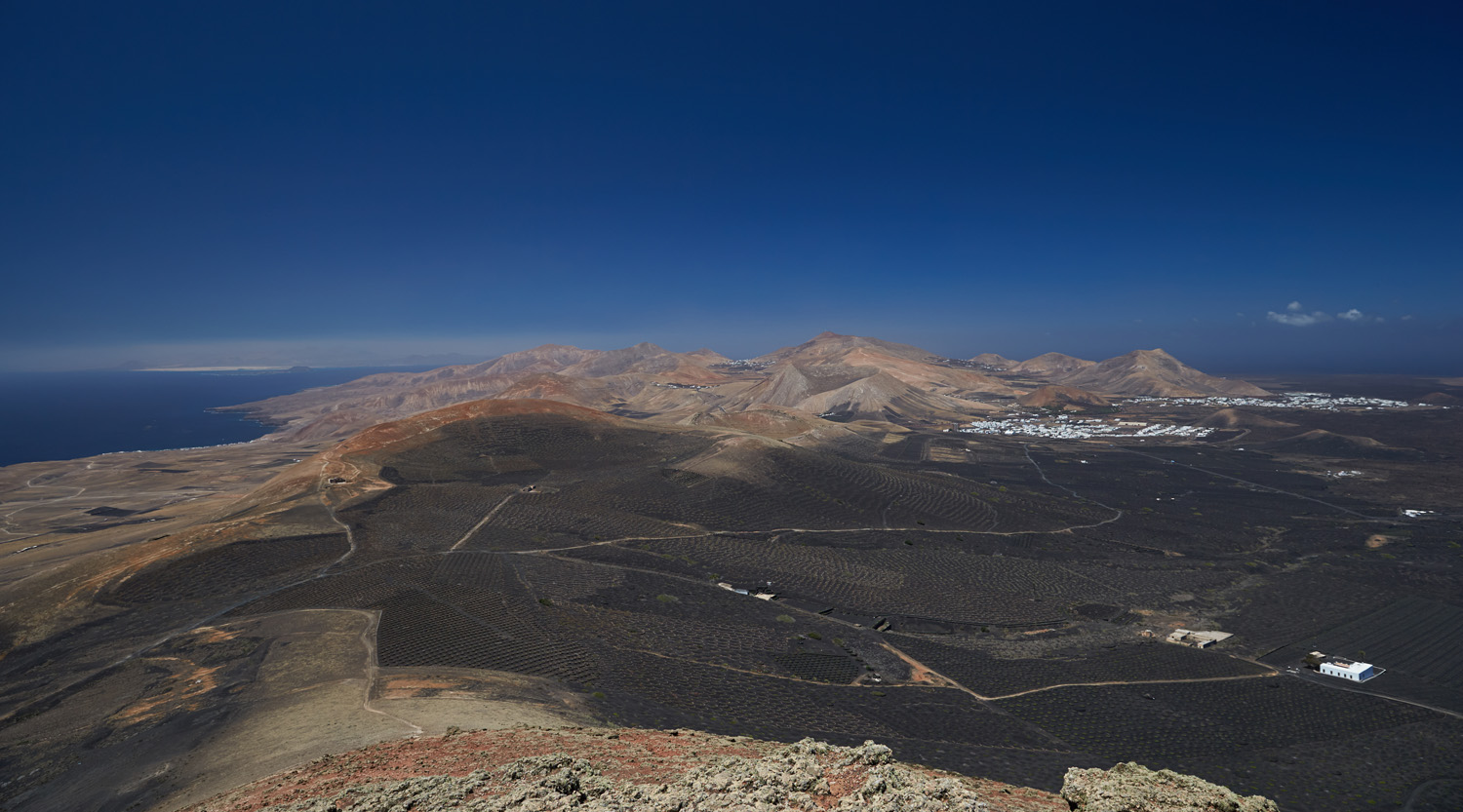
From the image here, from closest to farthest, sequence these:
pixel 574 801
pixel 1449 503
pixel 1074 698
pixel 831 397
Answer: pixel 574 801 → pixel 1074 698 → pixel 1449 503 → pixel 831 397

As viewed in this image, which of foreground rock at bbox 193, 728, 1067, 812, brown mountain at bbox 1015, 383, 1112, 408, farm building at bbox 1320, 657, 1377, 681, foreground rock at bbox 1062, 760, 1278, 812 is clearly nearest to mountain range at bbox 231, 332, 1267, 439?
brown mountain at bbox 1015, 383, 1112, 408

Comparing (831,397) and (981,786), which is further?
(831,397)

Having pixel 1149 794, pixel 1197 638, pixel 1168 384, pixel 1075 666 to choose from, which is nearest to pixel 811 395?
pixel 1197 638

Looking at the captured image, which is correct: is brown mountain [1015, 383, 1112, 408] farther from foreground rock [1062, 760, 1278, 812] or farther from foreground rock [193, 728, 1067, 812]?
foreground rock [193, 728, 1067, 812]

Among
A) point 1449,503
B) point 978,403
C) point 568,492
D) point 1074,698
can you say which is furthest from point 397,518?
point 978,403

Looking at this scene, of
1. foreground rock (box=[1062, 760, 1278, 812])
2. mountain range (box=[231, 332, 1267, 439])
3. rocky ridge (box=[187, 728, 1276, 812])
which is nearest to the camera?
foreground rock (box=[1062, 760, 1278, 812])

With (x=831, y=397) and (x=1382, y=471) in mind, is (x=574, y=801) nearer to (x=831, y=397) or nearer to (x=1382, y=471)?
(x=1382, y=471)
